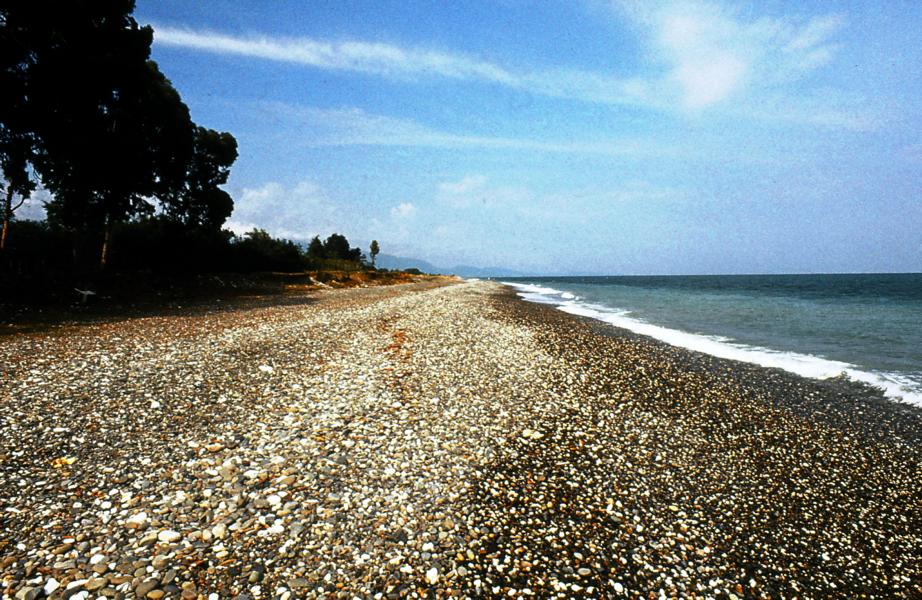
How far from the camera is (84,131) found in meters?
22.0

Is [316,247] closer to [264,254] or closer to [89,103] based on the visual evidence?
[264,254]

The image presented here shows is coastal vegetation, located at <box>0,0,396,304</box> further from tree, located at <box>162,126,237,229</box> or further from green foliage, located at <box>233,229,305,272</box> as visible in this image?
green foliage, located at <box>233,229,305,272</box>

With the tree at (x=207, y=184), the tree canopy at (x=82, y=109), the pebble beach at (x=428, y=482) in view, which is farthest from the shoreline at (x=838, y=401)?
the tree at (x=207, y=184)

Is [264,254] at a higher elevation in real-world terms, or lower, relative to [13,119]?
lower

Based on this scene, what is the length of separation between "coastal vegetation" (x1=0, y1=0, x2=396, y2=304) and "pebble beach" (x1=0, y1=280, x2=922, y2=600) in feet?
44.3

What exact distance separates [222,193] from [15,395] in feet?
124

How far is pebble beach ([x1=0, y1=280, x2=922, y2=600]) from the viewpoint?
5.24m

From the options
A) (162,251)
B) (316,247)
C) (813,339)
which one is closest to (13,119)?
(162,251)

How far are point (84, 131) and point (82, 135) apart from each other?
13.6 inches

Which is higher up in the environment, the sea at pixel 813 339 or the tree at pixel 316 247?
the tree at pixel 316 247

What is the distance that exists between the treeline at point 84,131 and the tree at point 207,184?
3.48 meters

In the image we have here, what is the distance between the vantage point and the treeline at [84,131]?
Result: 774 inches

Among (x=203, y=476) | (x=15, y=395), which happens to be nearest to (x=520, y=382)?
(x=203, y=476)

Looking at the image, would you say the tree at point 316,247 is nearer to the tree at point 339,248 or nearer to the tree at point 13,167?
the tree at point 339,248
